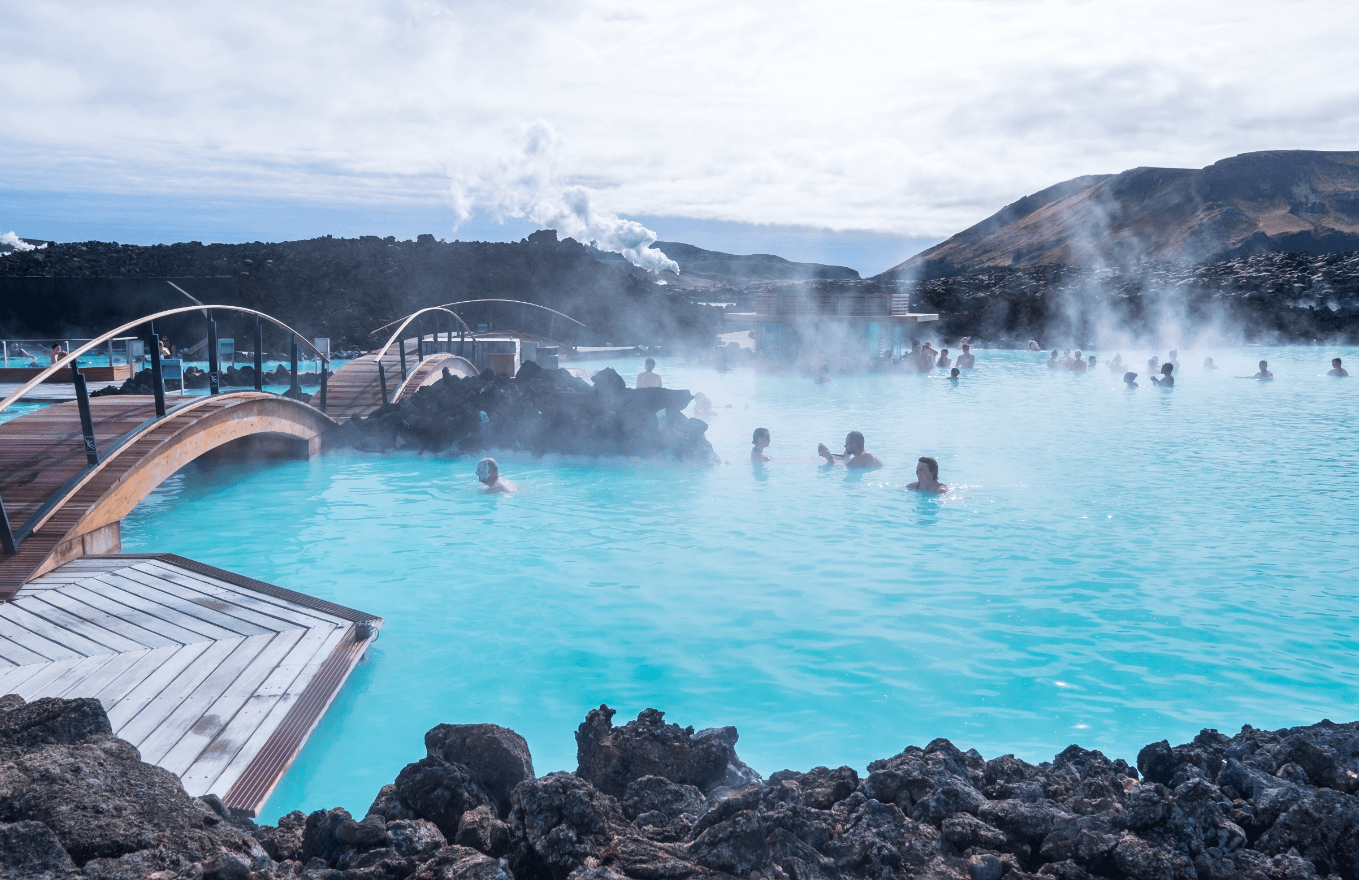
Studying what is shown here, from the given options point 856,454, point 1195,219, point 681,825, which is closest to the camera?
point 681,825

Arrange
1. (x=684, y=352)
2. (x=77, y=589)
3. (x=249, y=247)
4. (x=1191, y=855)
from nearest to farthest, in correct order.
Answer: (x=1191, y=855), (x=77, y=589), (x=684, y=352), (x=249, y=247)

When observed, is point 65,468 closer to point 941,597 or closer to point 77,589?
point 77,589

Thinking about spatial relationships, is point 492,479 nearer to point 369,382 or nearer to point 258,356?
point 258,356

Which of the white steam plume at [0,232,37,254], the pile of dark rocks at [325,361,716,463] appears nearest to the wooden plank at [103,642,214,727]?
the pile of dark rocks at [325,361,716,463]

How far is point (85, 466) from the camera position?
6156 millimetres

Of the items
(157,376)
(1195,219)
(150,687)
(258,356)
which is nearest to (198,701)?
(150,687)

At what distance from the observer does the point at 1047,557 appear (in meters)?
7.69

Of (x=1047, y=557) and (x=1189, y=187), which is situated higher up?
(x=1189, y=187)

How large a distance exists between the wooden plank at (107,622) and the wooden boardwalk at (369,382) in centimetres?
694

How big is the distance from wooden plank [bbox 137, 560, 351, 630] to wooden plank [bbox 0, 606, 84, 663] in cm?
83

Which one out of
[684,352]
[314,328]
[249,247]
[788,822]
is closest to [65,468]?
[788,822]

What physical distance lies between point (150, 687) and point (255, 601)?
46.4 inches

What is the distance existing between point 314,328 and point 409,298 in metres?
3.97

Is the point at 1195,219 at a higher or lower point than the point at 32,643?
higher
